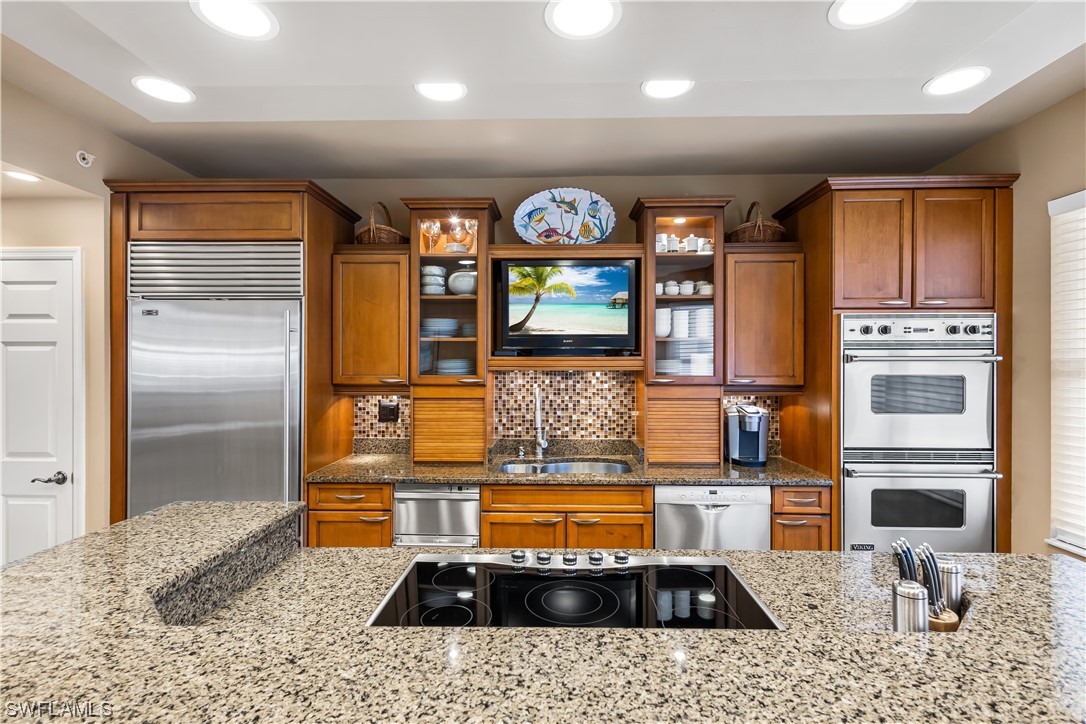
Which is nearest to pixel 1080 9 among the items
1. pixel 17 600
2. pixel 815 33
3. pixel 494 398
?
pixel 815 33

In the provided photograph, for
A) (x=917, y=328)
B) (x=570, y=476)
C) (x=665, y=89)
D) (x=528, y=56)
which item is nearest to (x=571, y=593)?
(x=528, y=56)

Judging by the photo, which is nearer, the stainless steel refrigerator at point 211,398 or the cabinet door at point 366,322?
the stainless steel refrigerator at point 211,398

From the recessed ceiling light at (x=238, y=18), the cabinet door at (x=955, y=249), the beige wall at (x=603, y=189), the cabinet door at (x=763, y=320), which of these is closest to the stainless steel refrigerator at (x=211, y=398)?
the beige wall at (x=603, y=189)

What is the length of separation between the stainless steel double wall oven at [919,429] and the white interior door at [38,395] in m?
3.96

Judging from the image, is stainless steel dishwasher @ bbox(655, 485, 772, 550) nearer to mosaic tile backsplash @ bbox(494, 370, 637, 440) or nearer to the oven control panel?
mosaic tile backsplash @ bbox(494, 370, 637, 440)

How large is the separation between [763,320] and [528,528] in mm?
1724

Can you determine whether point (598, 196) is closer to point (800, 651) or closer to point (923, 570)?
point (923, 570)

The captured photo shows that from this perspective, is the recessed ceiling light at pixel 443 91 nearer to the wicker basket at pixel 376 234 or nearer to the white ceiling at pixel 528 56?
the white ceiling at pixel 528 56

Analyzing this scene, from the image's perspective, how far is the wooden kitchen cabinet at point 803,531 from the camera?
2602mm

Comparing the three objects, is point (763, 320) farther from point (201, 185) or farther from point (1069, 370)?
point (201, 185)

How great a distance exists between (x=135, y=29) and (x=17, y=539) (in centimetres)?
295

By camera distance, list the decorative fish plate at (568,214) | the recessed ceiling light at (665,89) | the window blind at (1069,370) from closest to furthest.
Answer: the recessed ceiling light at (665,89)
the window blind at (1069,370)
the decorative fish plate at (568,214)

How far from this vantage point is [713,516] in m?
2.62

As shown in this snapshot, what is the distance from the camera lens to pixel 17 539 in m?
2.62
